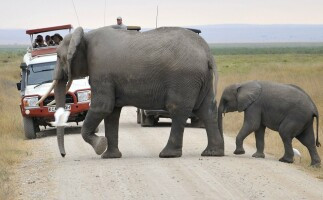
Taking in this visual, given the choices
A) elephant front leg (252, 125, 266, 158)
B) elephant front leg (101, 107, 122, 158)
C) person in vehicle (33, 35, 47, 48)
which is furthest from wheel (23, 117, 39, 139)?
elephant front leg (252, 125, 266, 158)

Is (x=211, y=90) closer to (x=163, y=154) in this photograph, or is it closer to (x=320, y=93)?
(x=163, y=154)

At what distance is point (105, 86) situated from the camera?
1495 centimetres

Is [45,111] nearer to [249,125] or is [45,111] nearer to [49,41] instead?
[49,41]

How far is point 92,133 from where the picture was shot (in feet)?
Result: 50.1

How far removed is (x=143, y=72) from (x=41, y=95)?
594 cm

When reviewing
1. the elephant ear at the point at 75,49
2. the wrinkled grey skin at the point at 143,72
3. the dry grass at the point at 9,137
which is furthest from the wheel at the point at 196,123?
the elephant ear at the point at 75,49

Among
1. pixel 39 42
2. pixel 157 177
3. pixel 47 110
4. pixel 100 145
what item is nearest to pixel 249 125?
pixel 100 145

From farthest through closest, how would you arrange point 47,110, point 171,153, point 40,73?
point 40,73 → point 47,110 → point 171,153

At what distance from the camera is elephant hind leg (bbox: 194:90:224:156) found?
50.2 ft

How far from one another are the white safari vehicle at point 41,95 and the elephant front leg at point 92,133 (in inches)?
165

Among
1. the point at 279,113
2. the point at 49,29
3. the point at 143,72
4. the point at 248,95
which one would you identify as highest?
the point at 143,72

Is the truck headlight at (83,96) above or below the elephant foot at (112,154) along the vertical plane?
below

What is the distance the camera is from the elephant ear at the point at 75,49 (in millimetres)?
14984

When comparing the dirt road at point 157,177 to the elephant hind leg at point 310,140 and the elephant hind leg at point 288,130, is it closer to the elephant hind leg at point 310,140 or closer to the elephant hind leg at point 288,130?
the elephant hind leg at point 288,130
